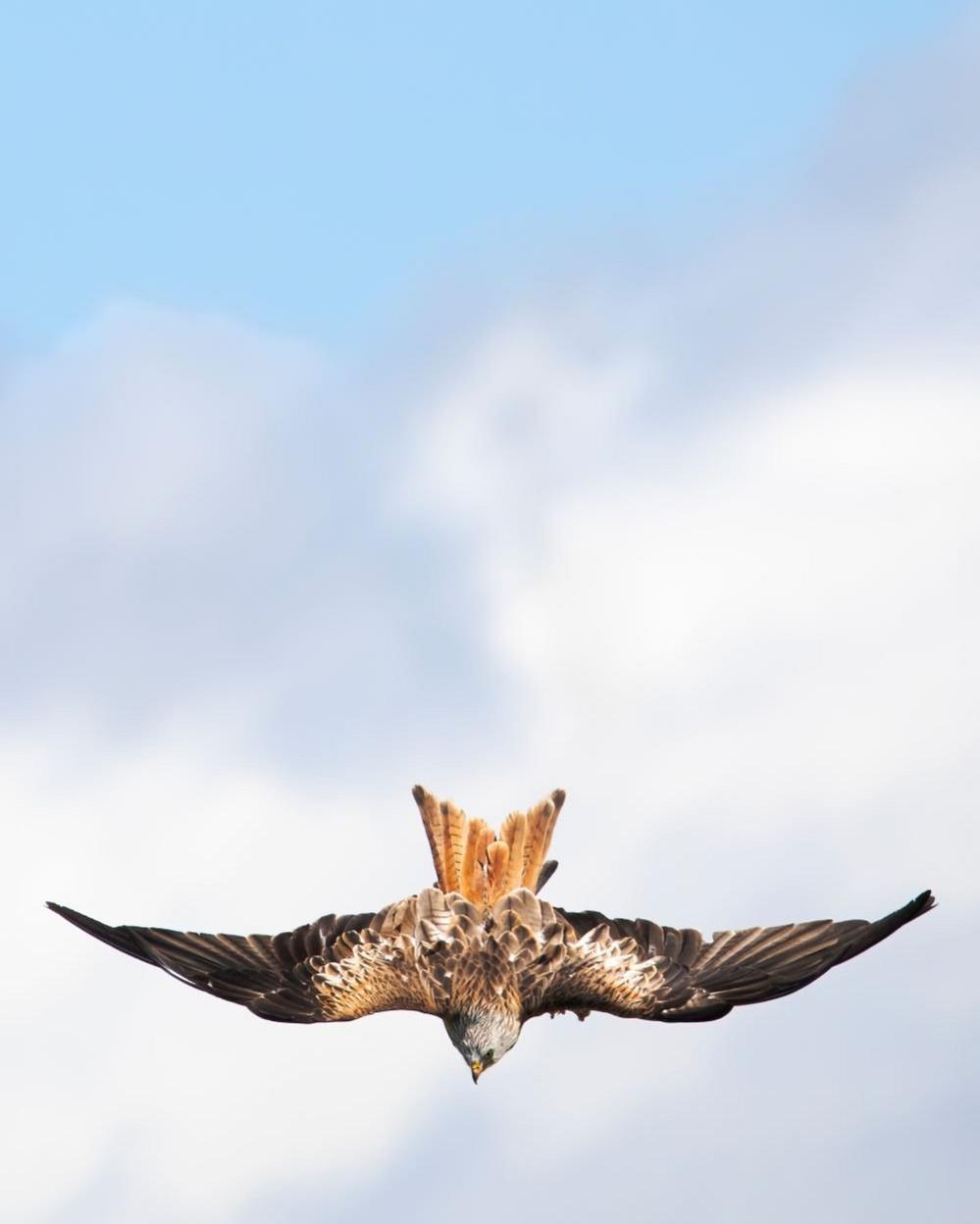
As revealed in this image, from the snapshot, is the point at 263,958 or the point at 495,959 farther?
the point at 263,958

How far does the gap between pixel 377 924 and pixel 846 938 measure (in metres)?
4.99

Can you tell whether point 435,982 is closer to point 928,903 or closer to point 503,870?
point 503,870

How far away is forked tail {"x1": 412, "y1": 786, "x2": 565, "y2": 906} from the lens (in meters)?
27.0

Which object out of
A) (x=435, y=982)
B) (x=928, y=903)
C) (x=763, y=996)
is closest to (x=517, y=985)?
(x=435, y=982)

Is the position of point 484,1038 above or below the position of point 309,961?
below

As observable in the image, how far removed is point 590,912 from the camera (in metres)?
27.6

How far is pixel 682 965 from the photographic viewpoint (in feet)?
89.4

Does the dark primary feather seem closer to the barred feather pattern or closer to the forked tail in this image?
the barred feather pattern

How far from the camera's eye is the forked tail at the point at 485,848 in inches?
1062

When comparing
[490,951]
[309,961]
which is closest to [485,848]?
[490,951]

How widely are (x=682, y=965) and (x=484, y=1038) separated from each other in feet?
9.09

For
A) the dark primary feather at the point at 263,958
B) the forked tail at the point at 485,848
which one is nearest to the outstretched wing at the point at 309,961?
the dark primary feather at the point at 263,958

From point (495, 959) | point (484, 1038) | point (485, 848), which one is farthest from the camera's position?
point (485, 848)

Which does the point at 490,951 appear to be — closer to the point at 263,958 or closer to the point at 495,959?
the point at 495,959
